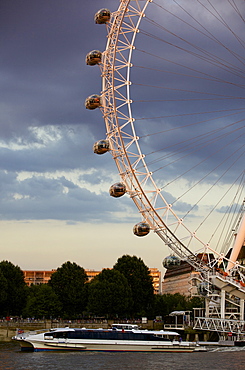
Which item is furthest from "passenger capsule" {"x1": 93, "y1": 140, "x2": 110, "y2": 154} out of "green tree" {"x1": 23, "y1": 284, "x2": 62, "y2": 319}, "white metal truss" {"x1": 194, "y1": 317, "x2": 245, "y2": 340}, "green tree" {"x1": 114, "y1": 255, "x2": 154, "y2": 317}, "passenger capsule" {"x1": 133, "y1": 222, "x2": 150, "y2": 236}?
"green tree" {"x1": 114, "y1": 255, "x2": 154, "y2": 317}

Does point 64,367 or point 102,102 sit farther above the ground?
point 102,102

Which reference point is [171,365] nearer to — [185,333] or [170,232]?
[170,232]

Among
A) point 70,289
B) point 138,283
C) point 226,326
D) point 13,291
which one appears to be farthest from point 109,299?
point 226,326

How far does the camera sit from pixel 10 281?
3952 inches

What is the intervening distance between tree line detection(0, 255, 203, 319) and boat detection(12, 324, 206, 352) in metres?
33.5

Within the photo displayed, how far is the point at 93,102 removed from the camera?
209ft

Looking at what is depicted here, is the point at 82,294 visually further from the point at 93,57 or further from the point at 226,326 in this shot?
Result: the point at 93,57

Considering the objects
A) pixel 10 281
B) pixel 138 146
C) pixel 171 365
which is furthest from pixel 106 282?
pixel 171 365

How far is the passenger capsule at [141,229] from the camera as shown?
61750 millimetres

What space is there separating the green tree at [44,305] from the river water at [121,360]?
34.4 m

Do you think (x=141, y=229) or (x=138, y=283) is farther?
(x=138, y=283)

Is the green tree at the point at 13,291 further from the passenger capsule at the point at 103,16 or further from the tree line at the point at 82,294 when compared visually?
the passenger capsule at the point at 103,16

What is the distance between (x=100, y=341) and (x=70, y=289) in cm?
3948

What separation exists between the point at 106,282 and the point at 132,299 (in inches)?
225
